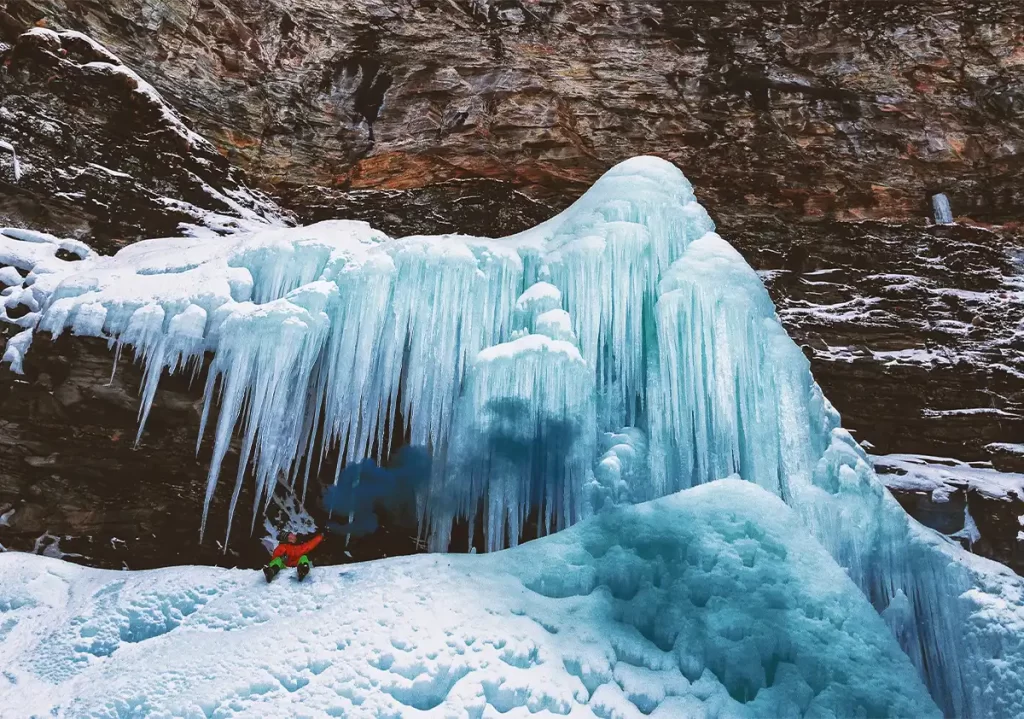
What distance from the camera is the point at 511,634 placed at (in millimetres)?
3922

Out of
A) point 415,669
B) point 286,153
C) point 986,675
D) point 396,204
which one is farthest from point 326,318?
point 986,675

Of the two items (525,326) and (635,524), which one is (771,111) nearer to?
(525,326)

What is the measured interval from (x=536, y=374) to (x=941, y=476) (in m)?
4.79

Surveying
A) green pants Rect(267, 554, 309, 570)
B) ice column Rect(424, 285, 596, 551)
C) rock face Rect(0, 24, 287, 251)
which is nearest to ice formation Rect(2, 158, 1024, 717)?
ice column Rect(424, 285, 596, 551)

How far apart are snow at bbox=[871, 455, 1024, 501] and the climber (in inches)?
220

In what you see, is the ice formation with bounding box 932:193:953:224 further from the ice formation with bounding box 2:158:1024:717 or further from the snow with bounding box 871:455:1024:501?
the ice formation with bounding box 2:158:1024:717

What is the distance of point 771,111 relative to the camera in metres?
8.10

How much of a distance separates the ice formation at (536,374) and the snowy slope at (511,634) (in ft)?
1.58

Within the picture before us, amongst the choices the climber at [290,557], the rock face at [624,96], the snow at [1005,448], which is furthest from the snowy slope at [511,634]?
the rock face at [624,96]

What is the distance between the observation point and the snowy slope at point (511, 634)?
3.63m

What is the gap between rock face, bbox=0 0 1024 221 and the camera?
7.89m

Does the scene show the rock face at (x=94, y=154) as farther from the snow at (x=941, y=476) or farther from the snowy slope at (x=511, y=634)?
the snow at (x=941, y=476)

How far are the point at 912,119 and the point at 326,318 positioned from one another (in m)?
7.02

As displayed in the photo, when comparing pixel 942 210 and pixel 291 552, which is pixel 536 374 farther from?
pixel 942 210
